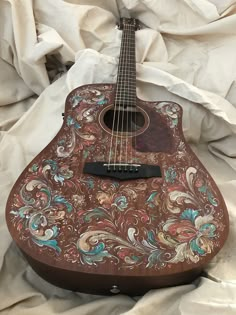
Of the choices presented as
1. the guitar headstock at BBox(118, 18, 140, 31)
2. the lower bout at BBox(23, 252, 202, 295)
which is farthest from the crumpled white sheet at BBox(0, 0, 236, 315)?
the lower bout at BBox(23, 252, 202, 295)

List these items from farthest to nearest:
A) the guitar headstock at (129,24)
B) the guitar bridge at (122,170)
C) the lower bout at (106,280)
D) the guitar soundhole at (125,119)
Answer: the guitar headstock at (129,24) → the guitar soundhole at (125,119) → the guitar bridge at (122,170) → the lower bout at (106,280)

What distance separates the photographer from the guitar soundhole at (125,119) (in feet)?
2.93

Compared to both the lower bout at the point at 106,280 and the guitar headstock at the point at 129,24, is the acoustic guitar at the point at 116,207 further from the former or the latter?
the guitar headstock at the point at 129,24

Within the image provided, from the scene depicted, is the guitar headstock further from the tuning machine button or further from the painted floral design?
the tuning machine button

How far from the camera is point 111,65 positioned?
994 mm

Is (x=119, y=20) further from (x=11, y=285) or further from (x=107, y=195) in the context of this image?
(x=11, y=285)

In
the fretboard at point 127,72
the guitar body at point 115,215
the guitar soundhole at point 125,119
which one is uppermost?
the fretboard at point 127,72

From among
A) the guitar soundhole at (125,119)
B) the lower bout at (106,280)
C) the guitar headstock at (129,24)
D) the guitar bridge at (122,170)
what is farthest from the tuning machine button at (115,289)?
the guitar headstock at (129,24)

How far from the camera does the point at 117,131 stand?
0.85m

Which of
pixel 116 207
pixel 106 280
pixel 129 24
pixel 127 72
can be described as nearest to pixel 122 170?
pixel 116 207

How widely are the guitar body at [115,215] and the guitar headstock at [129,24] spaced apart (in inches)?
15.2

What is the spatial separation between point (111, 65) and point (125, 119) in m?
0.17

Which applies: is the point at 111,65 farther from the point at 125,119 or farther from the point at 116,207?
the point at 116,207

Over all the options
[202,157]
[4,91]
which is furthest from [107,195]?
[4,91]
